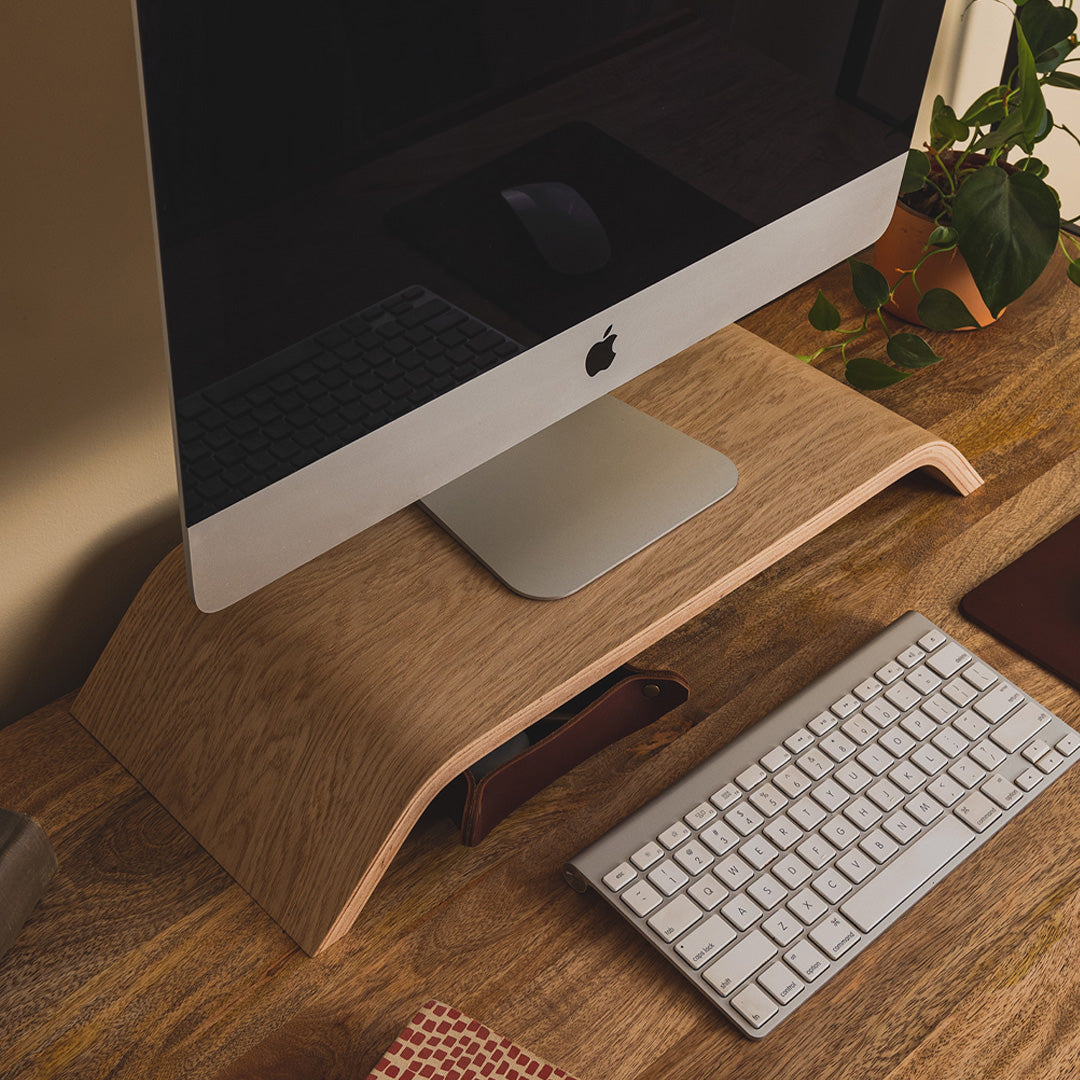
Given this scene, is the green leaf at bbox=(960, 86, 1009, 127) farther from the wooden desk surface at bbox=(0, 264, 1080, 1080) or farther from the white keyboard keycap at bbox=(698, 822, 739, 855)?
the white keyboard keycap at bbox=(698, 822, 739, 855)

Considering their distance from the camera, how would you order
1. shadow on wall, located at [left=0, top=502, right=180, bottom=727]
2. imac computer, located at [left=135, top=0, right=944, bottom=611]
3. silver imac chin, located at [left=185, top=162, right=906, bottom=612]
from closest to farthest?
imac computer, located at [left=135, top=0, right=944, bottom=611], silver imac chin, located at [left=185, top=162, right=906, bottom=612], shadow on wall, located at [left=0, top=502, right=180, bottom=727]

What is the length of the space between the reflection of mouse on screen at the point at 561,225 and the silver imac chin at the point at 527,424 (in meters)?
0.04

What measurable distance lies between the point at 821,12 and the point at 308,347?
1.39 ft

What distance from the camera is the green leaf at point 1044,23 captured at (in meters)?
1.04

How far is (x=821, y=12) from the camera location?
2.54 ft

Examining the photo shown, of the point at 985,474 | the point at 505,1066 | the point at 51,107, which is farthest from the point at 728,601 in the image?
the point at 51,107

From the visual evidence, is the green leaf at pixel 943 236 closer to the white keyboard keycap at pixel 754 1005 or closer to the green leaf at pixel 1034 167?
the green leaf at pixel 1034 167

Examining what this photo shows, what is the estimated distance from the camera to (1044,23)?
1054mm

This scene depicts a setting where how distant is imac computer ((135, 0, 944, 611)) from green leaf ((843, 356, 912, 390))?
132 mm

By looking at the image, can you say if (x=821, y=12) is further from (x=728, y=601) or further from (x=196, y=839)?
(x=196, y=839)

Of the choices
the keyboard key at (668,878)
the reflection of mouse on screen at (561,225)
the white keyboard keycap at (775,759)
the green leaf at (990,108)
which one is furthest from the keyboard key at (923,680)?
the green leaf at (990,108)

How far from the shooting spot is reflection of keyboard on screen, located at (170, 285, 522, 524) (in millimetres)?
589

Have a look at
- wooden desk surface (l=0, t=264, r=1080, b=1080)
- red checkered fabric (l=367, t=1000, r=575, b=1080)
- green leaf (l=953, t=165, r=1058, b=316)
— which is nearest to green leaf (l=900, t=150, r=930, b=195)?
green leaf (l=953, t=165, r=1058, b=316)

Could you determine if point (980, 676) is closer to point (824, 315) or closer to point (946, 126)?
point (824, 315)
